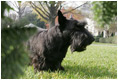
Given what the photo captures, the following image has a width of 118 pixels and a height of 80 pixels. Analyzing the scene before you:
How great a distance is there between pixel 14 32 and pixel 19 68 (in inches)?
9.5

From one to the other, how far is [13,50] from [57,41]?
2402 millimetres

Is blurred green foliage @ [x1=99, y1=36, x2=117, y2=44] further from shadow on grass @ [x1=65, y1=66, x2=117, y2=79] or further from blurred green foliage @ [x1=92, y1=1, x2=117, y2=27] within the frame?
blurred green foliage @ [x1=92, y1=1, x2=117, y2=27]

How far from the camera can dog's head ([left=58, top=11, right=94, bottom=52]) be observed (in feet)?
10.1

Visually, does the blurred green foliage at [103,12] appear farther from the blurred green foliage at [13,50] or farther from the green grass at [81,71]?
the blurred green foliage at [13,50]

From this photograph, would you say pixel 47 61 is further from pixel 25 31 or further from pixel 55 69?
pixel 25 31

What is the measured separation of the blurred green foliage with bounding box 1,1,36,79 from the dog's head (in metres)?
2.21

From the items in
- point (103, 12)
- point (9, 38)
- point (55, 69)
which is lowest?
point (55, 69)

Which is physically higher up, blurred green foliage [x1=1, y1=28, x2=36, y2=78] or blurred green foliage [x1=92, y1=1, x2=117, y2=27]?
blurred green foliage [x1=92, y1=1, x2=117, y2=27]

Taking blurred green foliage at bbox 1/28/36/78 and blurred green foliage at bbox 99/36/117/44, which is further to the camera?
blurred green foliage at bbox 99/36/117/44

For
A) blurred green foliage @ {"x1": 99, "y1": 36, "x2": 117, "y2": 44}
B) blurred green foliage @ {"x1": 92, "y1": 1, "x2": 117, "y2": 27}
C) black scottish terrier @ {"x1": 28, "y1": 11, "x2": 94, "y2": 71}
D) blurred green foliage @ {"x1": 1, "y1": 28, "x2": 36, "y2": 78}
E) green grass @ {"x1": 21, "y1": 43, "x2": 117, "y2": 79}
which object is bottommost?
blurred green foliage @ {"x1": 99, "y1": 36, "x2": 117, "y2": 44}

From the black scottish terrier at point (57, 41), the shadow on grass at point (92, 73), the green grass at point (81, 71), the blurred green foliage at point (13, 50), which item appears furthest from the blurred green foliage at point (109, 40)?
the blurred green foliage at point (13, 50)

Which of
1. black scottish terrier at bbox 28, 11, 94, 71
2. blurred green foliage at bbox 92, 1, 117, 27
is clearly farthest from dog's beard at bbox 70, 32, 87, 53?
blurred green foliage at bbox 92, 1, 117, 27

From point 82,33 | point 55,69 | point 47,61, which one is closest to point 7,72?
point 82,33

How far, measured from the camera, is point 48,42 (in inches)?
131
